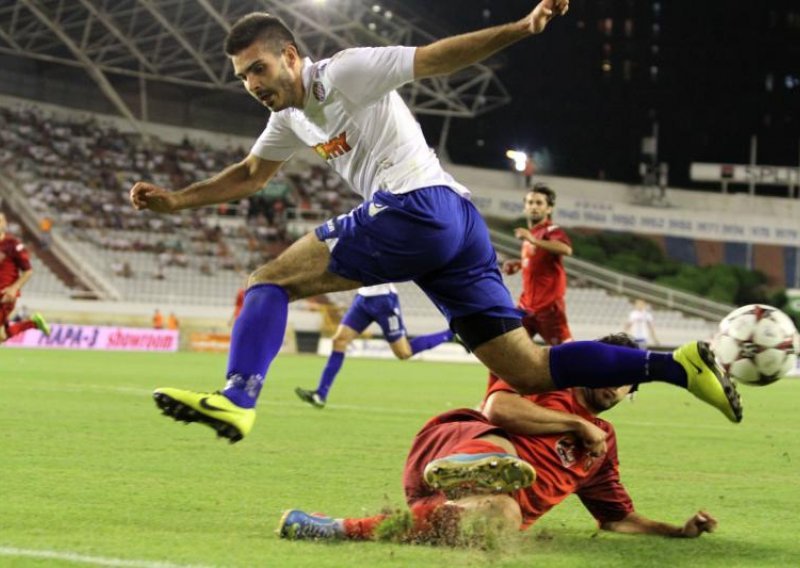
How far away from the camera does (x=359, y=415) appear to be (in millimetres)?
12445

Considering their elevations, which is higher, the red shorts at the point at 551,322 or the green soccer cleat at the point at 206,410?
the green soccer cleat at the point at 206,410

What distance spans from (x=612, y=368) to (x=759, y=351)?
3.43ft

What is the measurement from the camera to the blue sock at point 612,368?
5.11 m

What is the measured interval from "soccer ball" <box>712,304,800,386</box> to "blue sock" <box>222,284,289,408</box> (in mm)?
2072

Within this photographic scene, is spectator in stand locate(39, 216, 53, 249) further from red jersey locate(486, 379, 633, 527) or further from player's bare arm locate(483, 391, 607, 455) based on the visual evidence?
player's bare arm locate(483, 391, 607, 455)

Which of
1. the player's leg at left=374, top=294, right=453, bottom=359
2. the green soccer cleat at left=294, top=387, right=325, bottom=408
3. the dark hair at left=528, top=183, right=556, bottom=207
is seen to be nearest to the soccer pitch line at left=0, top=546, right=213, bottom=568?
the dark hair at left=528, top=183, right=556, bottom=207

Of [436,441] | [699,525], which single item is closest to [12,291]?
[436,441]

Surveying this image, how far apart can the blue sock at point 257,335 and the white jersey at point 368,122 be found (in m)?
0.63

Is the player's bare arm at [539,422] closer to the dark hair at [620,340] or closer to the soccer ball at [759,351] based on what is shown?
the dark hair at [620,340]

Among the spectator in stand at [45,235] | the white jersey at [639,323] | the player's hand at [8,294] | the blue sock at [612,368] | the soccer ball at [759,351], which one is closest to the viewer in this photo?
the blue sock at [612,368]

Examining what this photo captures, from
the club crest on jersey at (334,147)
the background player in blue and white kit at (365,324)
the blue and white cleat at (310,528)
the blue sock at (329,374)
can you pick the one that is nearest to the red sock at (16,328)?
the background player in blue and white kit at (365,324)

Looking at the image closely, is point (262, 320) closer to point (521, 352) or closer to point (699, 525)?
point (521, 352)

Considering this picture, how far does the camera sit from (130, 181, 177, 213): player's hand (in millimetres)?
Result: 5820

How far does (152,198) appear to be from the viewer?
5.85m
